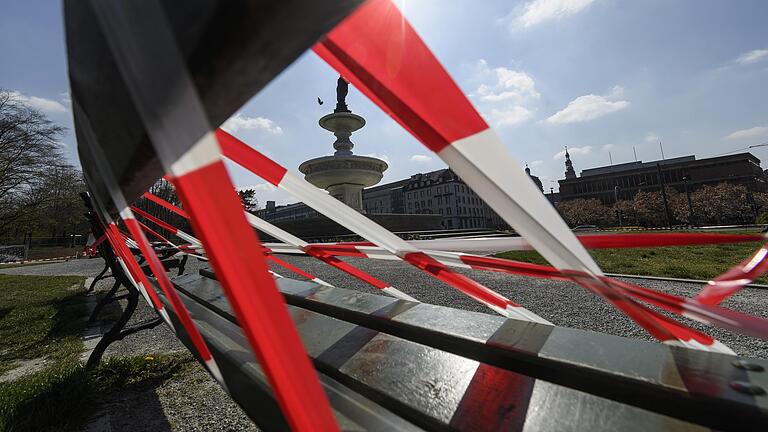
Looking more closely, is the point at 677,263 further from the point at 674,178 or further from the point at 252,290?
the point at 674,178

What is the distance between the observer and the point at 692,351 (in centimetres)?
89

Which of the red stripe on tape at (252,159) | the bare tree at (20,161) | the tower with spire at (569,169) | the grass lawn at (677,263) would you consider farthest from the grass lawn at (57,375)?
the tower with spire at (569,169)

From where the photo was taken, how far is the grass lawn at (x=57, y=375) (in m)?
1.87

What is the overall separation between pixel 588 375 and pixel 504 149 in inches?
25.0

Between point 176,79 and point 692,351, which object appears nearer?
point 176,79

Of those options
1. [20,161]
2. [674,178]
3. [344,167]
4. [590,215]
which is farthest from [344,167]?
[674,178]

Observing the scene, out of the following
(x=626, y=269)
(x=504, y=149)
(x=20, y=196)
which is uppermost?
(x=20, y=196)

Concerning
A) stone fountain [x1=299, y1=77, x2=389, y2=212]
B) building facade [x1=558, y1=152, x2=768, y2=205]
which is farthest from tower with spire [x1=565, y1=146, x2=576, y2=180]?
stone fountain [x1=299, y1=77, x2=389, y2=212]

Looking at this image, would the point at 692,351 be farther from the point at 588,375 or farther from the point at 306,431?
the point at 306,431

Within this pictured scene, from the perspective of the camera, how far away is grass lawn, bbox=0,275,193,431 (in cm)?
187

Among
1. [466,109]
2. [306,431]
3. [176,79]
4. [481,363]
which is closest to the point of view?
[176,79]

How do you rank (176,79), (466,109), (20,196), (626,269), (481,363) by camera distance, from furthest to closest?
(20,196)
(626,269)
(481,363)
(466,109)
(176,79)

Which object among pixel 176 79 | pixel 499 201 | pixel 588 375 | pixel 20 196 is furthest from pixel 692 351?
pixel 20 196

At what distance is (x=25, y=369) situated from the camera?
274 centimetres
